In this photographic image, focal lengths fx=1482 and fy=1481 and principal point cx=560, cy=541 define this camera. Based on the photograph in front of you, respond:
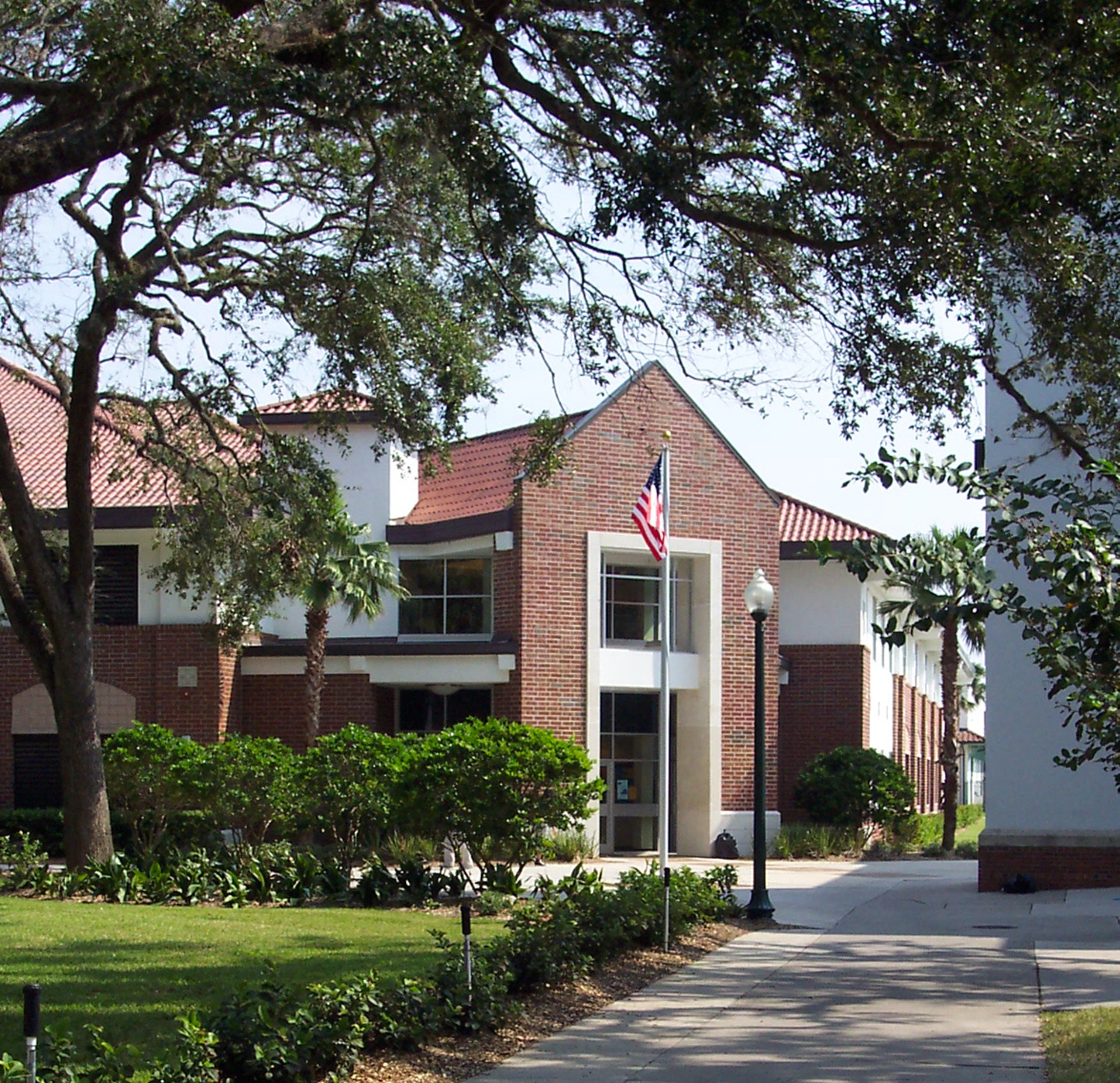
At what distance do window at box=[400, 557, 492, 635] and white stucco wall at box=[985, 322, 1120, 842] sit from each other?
1278cm

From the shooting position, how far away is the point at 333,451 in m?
31.1

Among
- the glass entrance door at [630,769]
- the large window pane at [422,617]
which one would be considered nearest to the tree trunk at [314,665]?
the large window pane at [422,617]

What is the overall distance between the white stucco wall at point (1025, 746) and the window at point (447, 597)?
41.9ft

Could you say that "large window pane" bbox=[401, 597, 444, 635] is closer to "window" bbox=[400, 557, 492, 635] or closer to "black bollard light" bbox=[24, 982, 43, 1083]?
"window" bbox=[400, 557, 492, 635]

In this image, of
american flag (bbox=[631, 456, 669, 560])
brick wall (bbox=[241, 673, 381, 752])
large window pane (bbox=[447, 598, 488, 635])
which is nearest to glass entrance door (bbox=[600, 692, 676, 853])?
large window pane (bbox=[447, 598, 488, 635])

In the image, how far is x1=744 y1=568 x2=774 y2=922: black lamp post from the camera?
56.3ft

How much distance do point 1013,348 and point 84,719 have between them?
42.6 ft

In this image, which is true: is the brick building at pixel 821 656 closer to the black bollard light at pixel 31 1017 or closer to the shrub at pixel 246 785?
the shrub at pixel 246 785

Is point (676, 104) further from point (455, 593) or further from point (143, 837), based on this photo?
point (455, 593)

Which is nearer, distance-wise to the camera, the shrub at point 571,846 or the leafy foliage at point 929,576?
the leafy foliage at point 929,576

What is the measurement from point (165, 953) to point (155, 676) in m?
17.7

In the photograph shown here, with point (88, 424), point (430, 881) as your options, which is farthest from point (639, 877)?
point (88, 424)

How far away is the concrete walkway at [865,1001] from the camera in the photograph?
9.16m

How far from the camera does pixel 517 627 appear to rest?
29.2 metres
